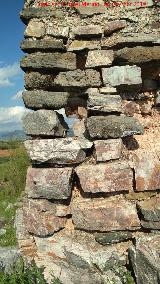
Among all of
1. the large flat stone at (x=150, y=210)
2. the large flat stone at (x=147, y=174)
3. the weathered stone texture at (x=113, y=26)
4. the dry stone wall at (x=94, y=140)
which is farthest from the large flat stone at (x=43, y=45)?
the large flat stone at (x=150, y=210)

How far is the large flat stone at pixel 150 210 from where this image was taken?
11.9 feet

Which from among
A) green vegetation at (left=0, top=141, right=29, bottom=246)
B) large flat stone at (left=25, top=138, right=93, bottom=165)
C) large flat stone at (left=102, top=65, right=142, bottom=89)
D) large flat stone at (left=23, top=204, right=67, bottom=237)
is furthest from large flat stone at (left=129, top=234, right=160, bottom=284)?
green vegetation at (left=0, top=141, right=29, bottom=246)

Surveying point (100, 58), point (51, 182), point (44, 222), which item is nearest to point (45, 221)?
point (44, 222)

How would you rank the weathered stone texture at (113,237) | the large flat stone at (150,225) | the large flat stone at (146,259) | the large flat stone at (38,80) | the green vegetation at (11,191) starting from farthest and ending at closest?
1. the green vegetation at (11,191)
2. the large flat stone at (38,80)
3. the weathered stone texture at (113,237)
4. the large flat stone at (150,225)
5. the large flat stone at (146,259)

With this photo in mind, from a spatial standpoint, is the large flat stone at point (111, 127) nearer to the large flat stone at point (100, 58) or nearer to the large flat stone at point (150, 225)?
the large flat stone at point (100, 58)

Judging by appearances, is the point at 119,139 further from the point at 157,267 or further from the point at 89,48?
the point at 157,267

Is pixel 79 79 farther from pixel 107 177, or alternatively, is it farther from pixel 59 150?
pixel 107 177

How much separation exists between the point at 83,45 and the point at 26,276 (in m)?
2.51

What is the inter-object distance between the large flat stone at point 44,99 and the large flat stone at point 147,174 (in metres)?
0.99

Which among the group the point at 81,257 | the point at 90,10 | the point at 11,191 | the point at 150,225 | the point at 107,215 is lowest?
the point at 81,257

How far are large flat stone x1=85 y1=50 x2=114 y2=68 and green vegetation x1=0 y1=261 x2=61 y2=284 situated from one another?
2186 mm

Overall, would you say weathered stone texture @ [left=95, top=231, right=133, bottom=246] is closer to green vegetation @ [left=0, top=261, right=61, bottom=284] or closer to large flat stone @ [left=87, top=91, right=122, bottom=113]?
green vegetation @ [left=0, top=261, right=61, bottom=284]

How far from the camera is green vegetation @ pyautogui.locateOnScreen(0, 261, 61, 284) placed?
390 centimetres

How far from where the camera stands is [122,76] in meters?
3.71
